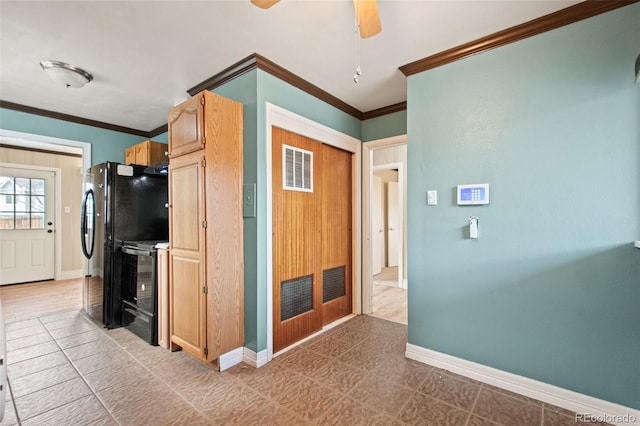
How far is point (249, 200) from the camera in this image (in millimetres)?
2398

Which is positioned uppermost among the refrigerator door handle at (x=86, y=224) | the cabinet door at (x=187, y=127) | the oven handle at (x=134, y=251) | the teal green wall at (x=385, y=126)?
the teal green wall at (x=385, y=126)

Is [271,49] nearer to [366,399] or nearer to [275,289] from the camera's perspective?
[275,289]

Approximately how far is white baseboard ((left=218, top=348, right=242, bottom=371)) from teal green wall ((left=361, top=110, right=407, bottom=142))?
8.98 feet

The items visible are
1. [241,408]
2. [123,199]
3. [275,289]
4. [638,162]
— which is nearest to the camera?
[638,162]

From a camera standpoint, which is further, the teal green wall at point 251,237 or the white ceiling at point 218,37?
the teal green wall at point 251,237

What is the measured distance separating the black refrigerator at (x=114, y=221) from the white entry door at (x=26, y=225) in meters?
2.87

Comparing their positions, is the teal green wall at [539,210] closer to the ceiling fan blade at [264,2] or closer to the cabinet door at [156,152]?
the ceiling fan blade at [264,2]

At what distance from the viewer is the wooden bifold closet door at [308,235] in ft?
8.63

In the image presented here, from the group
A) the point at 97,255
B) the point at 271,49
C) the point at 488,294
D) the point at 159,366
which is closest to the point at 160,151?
the point at 97,255

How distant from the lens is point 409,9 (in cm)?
183

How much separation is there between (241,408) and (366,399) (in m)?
0.81

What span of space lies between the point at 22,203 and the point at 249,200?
17.8 ft

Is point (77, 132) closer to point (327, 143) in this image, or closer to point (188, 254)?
point (188, 254)

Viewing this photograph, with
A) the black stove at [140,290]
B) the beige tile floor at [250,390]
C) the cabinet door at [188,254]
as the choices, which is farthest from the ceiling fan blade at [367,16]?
the black stove at [140,290]
